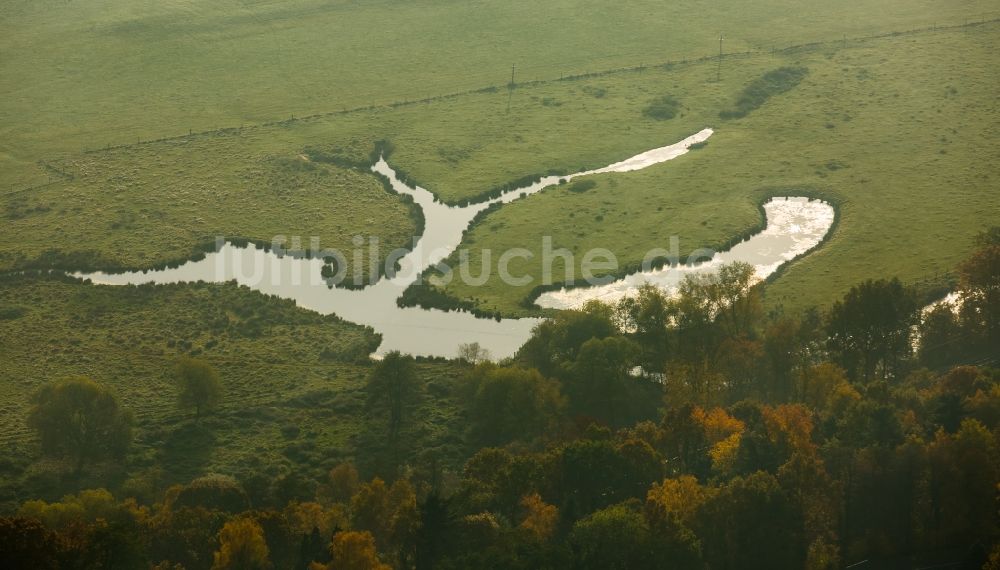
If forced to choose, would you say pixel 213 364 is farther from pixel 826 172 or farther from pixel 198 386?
pixel 826 172

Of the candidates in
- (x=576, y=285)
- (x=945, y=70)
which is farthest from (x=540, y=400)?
(x=945, y=70)

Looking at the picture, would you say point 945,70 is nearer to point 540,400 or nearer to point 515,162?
point 515,162

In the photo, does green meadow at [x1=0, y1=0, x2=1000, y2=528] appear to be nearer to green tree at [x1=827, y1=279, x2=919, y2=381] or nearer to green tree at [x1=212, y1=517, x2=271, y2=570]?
green tree at [x1=827, y1=279, x2=919, y2=381]

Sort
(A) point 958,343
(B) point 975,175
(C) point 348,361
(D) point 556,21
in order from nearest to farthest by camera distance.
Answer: (A) point 958,343 < (C) point 348,361 < (B) point 975,175 < (D) point 556,21

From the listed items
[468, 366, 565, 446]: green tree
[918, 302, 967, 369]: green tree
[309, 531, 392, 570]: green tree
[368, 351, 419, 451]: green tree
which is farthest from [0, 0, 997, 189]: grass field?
[309, 531, 392, 570]: green tree

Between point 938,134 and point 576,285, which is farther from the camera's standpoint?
point 938,134

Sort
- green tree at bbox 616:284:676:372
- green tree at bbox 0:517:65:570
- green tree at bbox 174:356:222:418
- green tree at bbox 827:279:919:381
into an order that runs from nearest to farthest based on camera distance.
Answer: green tree at bbox 0:517:65:570 < green tree at bbox 827:279:919:381 < green tree at bbox 174:356:222:418 < green tree at bbox 616:284:676:372

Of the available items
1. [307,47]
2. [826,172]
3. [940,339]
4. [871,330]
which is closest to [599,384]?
[871,330]
